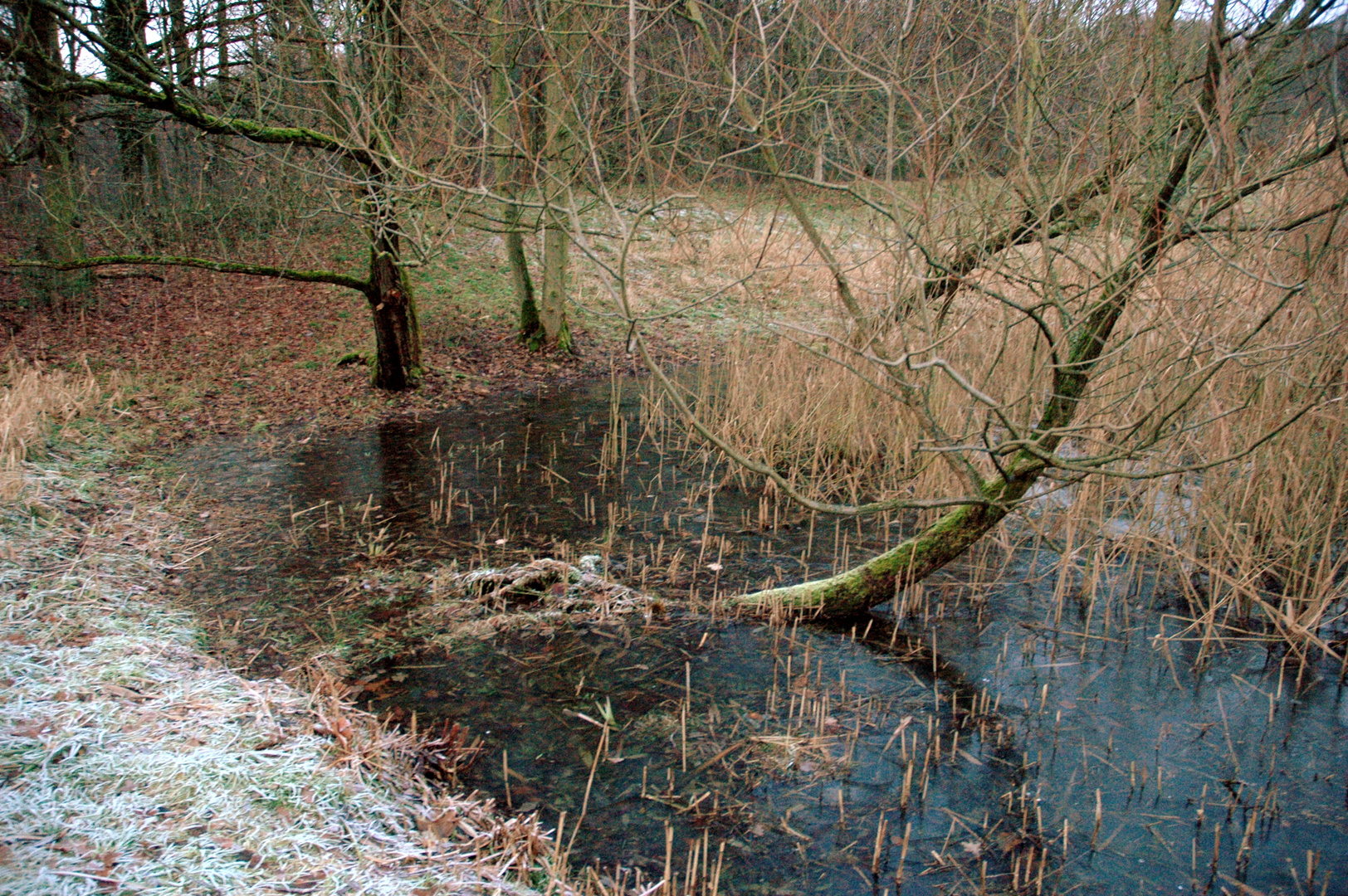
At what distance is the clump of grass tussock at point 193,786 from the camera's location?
2.40m

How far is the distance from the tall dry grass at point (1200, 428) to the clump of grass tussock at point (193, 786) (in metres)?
1.99

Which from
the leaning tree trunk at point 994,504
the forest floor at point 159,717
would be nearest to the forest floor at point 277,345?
the forest floor at point 159,717

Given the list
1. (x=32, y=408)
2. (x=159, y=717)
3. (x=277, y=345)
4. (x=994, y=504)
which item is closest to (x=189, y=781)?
(x=159, y=717)

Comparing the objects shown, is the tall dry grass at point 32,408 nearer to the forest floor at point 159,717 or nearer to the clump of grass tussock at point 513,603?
the forest floor at point 159,717

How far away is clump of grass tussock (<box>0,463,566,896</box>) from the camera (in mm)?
2404

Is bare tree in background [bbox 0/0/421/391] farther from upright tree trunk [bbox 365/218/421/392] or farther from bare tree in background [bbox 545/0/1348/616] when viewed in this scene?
bare tree in background [bbox 545/0/1348/616]

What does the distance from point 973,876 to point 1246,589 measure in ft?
7.06

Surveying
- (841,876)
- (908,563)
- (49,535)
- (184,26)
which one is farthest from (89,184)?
(841,876)

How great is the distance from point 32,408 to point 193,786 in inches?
197

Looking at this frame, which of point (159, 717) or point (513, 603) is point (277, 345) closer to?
point (513, 603)

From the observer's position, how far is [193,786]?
108 inches

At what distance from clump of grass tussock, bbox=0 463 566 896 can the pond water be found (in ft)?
1.12

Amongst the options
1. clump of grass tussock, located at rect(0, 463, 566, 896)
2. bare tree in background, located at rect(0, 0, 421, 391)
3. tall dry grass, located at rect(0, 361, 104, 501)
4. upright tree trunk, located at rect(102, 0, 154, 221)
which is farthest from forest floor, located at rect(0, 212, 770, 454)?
clump of grass tussock, located at rect(0, 463, 566, 896)

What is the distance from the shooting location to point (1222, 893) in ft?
8.82
